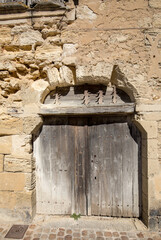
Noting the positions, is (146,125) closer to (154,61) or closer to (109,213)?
(154,61)

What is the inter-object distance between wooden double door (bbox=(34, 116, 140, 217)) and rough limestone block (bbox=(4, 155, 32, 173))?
0.69 ft

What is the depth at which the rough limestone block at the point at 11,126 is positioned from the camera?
2.61m

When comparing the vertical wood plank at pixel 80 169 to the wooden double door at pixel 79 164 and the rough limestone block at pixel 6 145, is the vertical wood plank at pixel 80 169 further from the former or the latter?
the rough limestone block at pixel 6 145

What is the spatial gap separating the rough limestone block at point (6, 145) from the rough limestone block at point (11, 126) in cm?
10

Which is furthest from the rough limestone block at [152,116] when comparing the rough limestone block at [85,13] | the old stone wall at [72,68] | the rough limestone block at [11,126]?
the rough limestone block at [11,126]

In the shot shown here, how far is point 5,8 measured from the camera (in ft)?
8.43

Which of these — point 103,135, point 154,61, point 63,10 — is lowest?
point 103,135

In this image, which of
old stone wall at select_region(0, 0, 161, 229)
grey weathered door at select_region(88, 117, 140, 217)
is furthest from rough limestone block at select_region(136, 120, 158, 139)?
grey weathered door at select_region(88, 117, 140, 217)

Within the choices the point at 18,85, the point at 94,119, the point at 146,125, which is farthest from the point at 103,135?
the point at 18,85

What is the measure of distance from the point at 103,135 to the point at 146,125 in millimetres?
737

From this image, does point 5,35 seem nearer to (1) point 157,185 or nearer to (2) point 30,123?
(2) point 30,123

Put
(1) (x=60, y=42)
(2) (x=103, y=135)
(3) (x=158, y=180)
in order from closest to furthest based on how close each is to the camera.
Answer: (3) (x=158, y=180) → (1) (x=60, y=42) → (2) (x=103, y=135)

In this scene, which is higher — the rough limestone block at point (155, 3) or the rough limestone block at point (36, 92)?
the rough limestone block at point (155, 3)

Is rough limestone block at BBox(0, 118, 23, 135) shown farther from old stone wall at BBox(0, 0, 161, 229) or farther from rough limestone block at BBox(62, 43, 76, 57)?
rough limestone block at BBox(62, 43, 76, 57)
